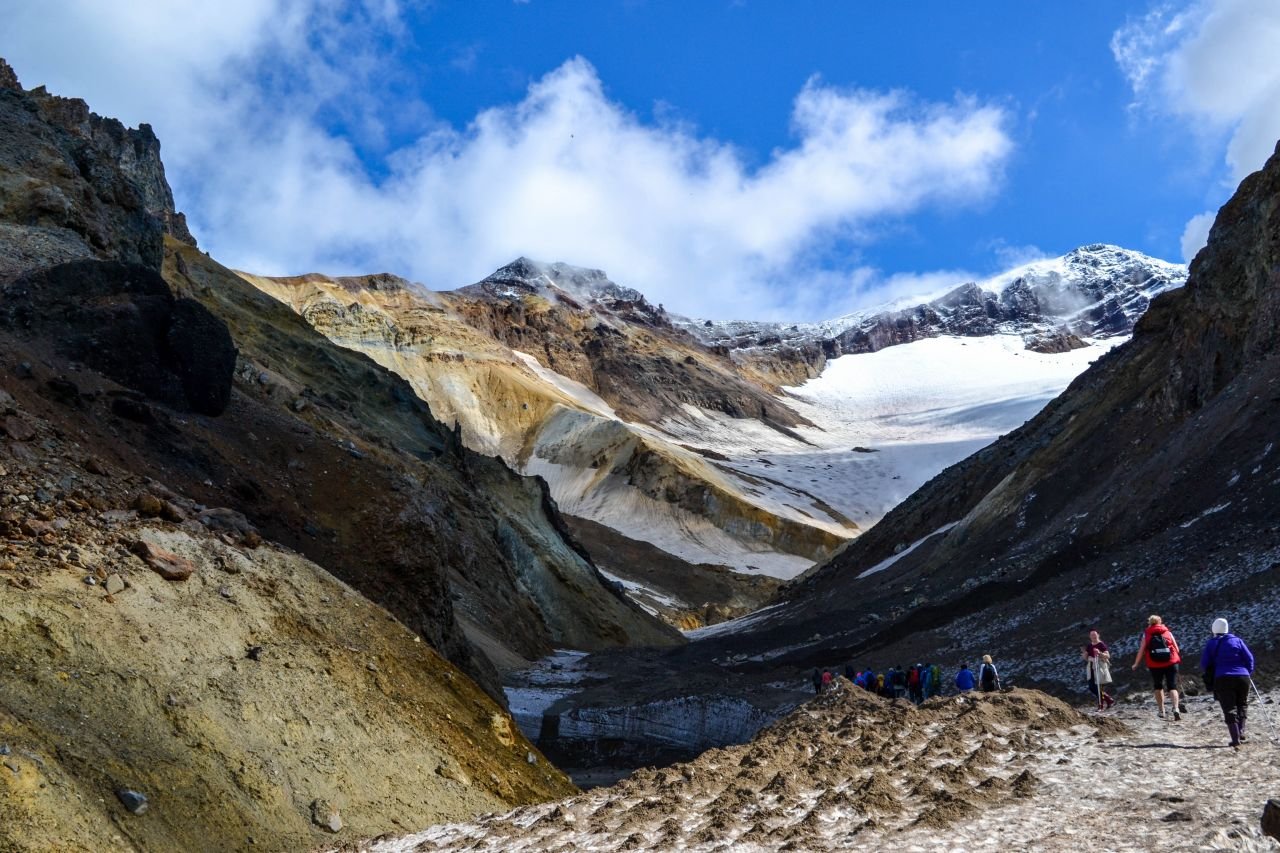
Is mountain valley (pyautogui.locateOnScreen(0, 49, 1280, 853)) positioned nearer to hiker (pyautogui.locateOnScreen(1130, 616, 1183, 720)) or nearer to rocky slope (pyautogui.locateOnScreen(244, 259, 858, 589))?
hiker (pyautogui.locateOnScreen(1130, 616, 1183, 720))

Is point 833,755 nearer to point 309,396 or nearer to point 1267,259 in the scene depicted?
point 309,396

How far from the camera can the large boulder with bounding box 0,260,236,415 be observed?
67.9 ft


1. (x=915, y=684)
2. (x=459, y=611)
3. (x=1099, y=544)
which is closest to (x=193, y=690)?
(x=915, y=684)

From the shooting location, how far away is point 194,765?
10.5 m

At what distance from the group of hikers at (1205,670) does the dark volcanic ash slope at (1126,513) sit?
3.59 meters

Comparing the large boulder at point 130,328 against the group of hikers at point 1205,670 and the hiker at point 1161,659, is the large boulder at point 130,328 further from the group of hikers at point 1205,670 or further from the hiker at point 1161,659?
the hiker at point 1161,659

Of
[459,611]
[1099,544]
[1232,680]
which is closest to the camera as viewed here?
[1232,680]

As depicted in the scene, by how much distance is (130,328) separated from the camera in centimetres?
2130

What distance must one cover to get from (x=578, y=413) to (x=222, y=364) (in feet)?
366

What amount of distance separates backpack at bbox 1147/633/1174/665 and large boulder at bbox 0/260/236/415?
1764cm

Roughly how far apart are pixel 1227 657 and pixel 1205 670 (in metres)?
0.37

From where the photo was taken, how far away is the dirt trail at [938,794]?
358 inches

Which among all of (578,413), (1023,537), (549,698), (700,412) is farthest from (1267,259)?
(700,412)

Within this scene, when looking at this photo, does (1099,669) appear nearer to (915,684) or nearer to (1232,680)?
(1232,680)
